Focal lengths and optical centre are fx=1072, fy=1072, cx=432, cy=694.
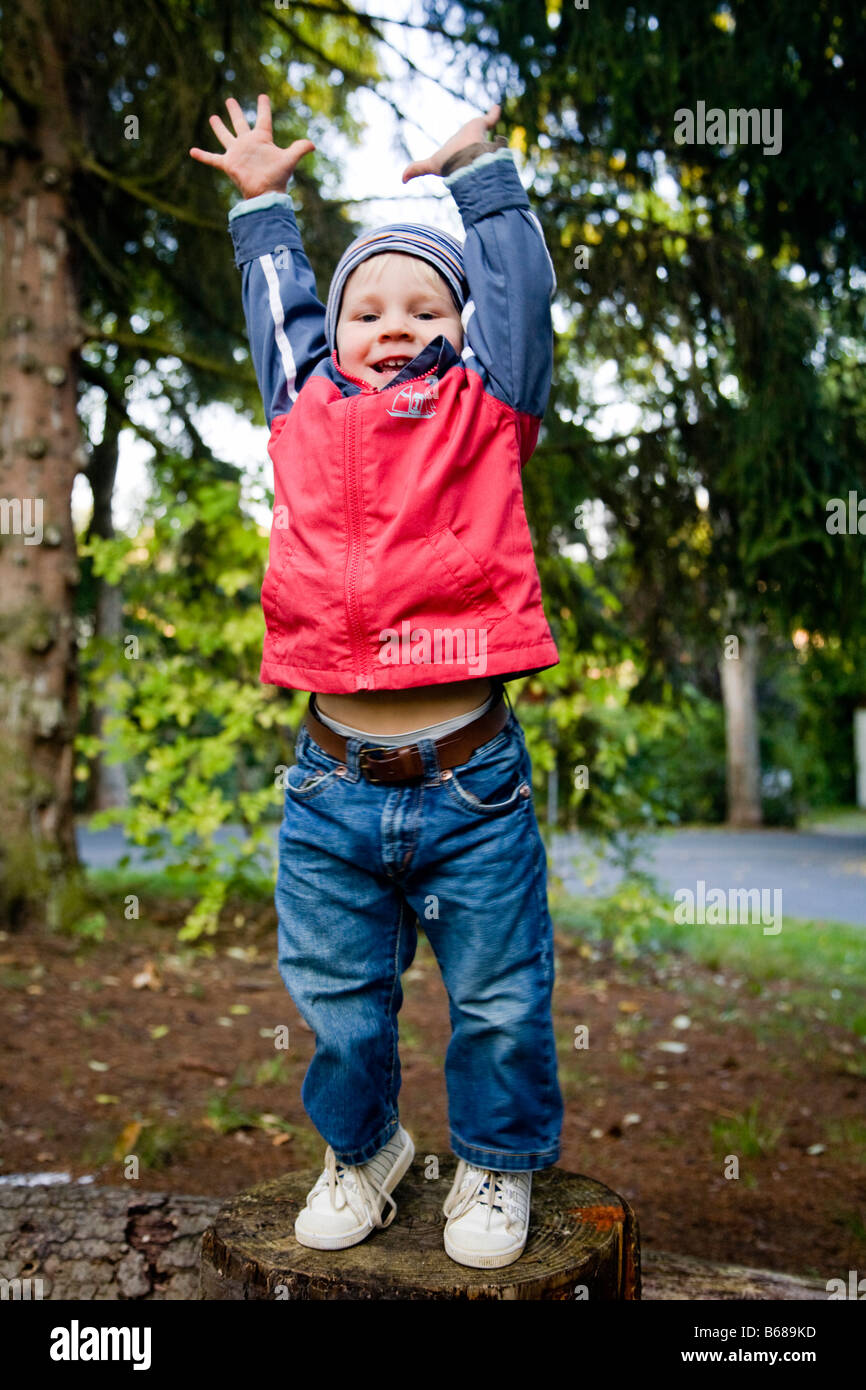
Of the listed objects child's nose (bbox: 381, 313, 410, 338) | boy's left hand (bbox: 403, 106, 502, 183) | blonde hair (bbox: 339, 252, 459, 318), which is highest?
boy's left hand (bbox: 403, 106, 502, 183)

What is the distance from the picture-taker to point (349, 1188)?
6.50ft

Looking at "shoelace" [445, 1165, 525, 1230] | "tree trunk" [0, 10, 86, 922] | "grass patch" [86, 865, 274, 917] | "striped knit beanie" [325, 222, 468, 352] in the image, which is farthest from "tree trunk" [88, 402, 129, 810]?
"shoelace" [445, 1165, 525, 1230]

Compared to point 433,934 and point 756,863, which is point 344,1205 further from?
point 756,863

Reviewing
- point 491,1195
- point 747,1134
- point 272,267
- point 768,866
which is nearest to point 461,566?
point 272,267

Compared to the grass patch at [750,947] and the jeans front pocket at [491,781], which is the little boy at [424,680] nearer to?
the jeans front pocket at [491,781]

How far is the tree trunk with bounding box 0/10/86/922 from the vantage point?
5.61 metres

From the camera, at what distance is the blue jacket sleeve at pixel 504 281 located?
192 centimetres

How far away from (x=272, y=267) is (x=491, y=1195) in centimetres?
181

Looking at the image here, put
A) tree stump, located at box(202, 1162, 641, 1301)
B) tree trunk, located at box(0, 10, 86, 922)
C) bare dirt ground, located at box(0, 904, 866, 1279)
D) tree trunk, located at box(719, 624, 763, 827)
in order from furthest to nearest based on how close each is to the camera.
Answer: tree trunk, located at box(719, 624, 763, 827), tree trunk, located at box(0, 10, 86, 922), bare dirt ground, located at box(0, 904, 866, 1279), tree stump, located at box(202, 1162, 641, 1301)

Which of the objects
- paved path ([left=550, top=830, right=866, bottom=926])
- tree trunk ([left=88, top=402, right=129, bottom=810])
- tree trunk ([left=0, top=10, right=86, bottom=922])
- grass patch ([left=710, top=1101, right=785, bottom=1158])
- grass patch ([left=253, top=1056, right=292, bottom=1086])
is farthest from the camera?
tree trunk ([left=88, top=402, right=129, bottom=810])

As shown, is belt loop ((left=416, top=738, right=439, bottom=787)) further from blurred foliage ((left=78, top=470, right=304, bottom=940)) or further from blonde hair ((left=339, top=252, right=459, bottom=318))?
blurred foliage ((left=78, top=470, right=304, bottom=940))
